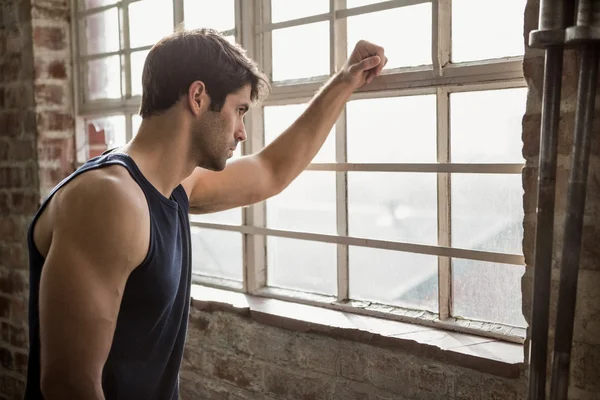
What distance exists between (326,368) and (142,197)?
0.98 metres

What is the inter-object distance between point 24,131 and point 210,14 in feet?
3.91

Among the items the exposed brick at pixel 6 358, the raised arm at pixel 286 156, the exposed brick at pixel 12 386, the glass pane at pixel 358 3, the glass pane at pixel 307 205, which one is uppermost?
the glass pane at pixel 358 3

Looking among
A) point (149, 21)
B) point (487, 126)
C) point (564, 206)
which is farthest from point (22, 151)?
point (564, 206)

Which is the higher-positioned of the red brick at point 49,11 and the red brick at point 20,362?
the red brick at point 49,11

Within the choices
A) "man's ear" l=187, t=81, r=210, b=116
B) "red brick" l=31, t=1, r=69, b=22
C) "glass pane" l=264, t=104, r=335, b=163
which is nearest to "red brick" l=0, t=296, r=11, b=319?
"red brick" l=31, t=1, r=69, b=22

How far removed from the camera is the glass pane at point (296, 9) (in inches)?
102

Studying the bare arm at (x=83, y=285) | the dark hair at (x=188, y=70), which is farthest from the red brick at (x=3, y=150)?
the bare arm at (x=83, y=285)

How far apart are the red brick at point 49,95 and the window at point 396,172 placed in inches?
32.0

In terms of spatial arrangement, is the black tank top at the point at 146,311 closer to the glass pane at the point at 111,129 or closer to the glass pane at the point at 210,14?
the glass pane at the point at 210,14

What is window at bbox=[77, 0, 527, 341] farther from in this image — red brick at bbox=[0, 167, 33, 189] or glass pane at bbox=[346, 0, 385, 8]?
red brick at bbox=[0, 167, 33, 189]

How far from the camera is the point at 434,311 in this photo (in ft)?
7.79

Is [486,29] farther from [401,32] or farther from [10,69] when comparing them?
[10,69]

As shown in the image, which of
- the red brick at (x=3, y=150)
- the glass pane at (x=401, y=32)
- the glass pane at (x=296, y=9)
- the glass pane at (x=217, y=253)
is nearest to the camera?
the glass pane at (x=401, y=32)

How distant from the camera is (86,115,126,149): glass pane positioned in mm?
3398
